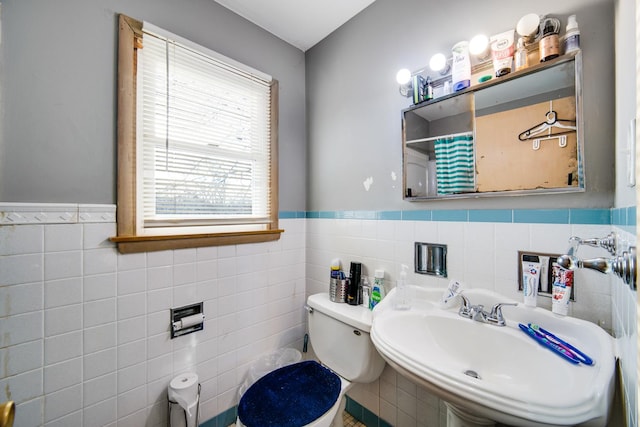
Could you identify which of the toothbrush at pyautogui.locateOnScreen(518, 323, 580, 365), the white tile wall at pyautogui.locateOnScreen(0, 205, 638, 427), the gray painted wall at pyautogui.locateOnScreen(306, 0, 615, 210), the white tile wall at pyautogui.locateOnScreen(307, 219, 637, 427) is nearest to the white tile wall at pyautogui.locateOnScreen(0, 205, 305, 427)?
the white tile wall at pyautogui.locateOnScreen(0, 205, 638, 427)

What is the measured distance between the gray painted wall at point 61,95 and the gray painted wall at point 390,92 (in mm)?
938

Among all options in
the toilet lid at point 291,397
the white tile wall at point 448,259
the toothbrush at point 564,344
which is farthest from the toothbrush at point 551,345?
the toilet lid at point 291,397

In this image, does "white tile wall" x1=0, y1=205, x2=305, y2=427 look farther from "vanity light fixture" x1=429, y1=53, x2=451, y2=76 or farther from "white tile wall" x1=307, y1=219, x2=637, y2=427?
"vanity light fixture" x1=429, y1=53, x2=451, y2=76

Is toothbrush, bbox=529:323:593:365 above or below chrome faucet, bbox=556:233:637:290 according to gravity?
below

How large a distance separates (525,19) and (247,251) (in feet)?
5.23

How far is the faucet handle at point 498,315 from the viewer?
94cm

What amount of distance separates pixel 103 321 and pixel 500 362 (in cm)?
152

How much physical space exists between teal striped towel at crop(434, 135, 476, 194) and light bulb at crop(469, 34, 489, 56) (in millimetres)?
332

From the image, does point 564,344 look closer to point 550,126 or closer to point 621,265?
point 621,265

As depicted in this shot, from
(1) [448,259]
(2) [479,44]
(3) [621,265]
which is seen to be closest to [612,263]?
(3) [621,265]

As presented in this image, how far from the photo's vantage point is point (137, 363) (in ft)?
3.74

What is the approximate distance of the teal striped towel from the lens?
3.58 feet

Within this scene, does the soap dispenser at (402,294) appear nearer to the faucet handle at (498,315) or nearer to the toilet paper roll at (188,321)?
the faucet handle at (498,315)

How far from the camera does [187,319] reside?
1.26 metres
